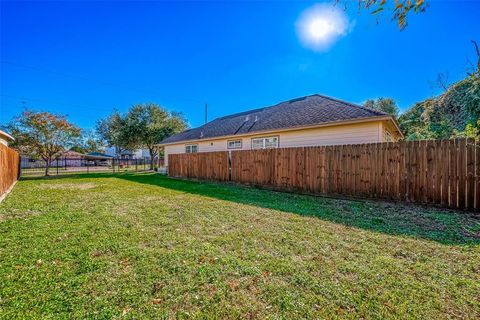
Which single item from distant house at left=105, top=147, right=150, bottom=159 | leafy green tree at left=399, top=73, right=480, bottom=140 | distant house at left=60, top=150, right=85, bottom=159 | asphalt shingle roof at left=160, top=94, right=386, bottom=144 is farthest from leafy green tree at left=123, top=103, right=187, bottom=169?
distant house at left=105, top=147, right=150, bottom=159

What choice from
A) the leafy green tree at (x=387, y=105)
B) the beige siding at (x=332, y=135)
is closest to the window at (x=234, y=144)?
the beige siding at (x=332, y=135)

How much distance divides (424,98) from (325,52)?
10.3 m

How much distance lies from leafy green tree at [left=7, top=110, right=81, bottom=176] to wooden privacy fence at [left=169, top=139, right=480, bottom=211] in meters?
15.8

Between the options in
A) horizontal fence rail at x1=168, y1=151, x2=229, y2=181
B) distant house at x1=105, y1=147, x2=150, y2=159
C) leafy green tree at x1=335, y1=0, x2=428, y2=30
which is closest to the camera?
leafy green tree at x1=335, y1=0, x2=428, y2=30

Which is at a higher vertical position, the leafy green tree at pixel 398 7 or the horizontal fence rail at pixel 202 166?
the leafy green tree at pixel 398 7

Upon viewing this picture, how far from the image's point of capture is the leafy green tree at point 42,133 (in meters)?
16.0

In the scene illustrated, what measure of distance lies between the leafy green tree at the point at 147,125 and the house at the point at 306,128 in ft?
29.8

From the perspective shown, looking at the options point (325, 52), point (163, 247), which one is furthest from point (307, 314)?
point (325, 52)

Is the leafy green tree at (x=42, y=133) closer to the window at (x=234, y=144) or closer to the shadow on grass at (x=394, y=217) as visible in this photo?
the window at (x=234, y=144)

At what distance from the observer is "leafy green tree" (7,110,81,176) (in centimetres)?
1602

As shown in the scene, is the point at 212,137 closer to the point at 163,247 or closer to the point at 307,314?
the point at 163,247

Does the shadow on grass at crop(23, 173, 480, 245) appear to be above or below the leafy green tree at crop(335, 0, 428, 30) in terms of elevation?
below

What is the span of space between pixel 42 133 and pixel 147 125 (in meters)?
8.67

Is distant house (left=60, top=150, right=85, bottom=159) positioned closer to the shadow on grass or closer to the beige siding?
the beige siding
